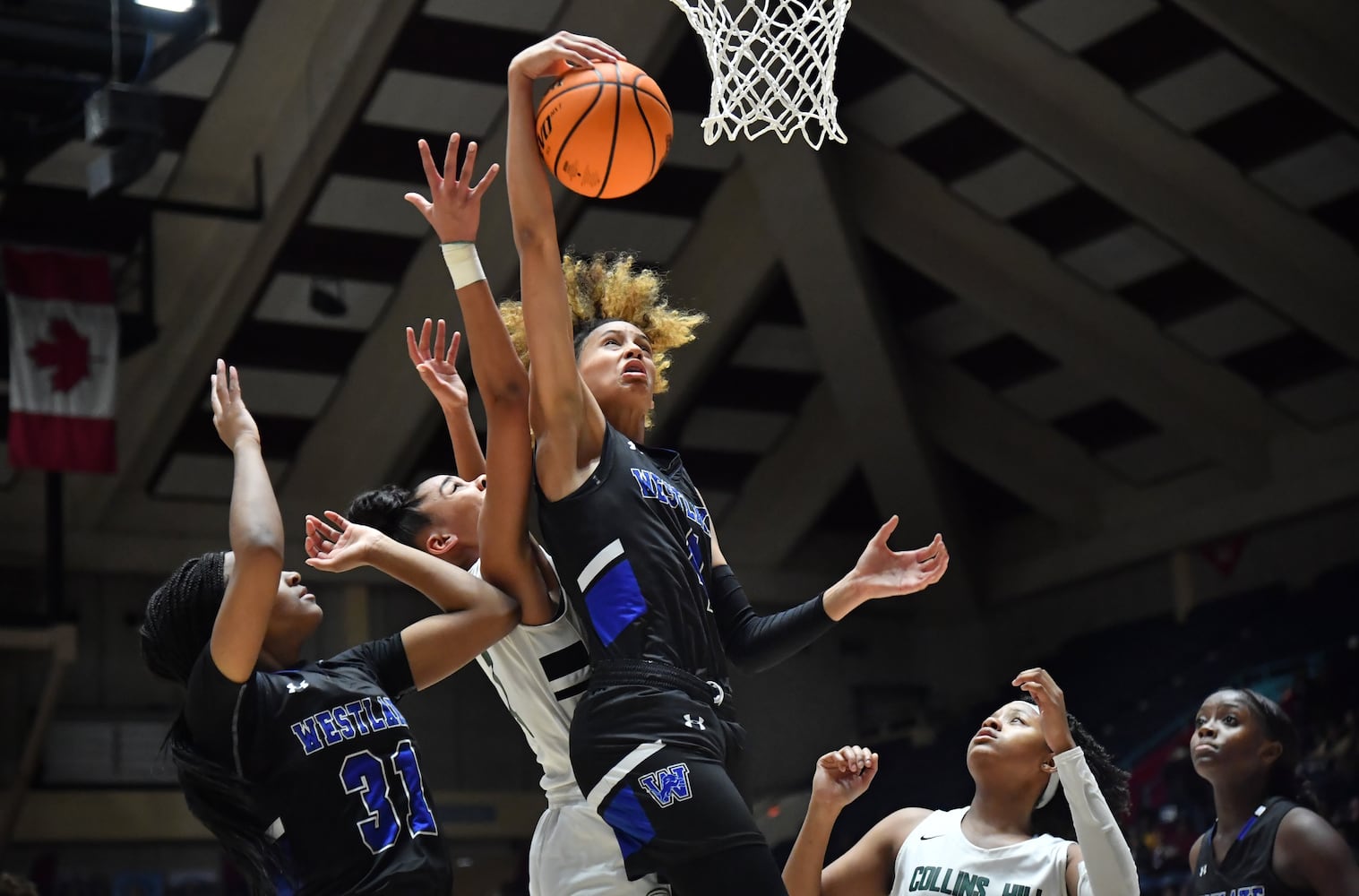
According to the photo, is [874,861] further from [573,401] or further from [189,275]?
[189,275]

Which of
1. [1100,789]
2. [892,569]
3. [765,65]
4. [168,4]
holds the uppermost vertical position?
[765,65]

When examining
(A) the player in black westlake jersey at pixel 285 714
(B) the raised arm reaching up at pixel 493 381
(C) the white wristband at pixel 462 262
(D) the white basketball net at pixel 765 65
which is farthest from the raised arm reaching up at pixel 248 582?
(D) the white basketball net at pixel 765 65

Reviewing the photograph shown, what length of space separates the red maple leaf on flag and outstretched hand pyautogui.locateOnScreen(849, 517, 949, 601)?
10002 mm

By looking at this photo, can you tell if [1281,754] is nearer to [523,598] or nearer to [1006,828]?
[1006,828]

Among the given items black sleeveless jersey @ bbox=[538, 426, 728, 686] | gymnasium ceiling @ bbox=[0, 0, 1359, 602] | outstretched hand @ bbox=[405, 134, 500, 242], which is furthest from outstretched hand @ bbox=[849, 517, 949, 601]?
gymnasium ceiling @ bbox=[0, 0, 1359, 602]

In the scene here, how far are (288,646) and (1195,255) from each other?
36.2 feet

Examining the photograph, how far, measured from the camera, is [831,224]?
566 inches

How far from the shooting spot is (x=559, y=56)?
339cm

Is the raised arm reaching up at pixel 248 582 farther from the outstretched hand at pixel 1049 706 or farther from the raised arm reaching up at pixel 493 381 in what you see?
the outstretched hand at pixel 1049 706

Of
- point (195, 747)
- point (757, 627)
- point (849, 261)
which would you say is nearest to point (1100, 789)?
point (757, 627)

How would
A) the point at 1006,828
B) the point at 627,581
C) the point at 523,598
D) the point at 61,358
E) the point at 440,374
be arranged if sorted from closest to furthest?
the point at 627,581 < the point at 523,598 < the point at 440,374 < the point at 1006,828 < the point at 61,358

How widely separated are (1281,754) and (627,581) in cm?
299

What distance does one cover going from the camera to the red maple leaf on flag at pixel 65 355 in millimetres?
12469

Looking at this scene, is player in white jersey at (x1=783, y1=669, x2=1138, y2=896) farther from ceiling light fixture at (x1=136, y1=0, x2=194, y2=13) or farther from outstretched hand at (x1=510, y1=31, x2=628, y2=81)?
ceiling light fixture at (x1=136, y1=0, x2=194, y2=13)
